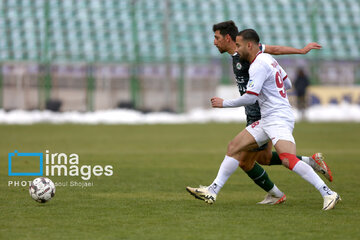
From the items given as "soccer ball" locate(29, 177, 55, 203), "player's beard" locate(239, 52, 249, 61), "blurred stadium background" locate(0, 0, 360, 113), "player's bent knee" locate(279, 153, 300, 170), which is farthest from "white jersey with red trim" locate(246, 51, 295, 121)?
"blurred stadium background" locate(0, 0, 360, 113)

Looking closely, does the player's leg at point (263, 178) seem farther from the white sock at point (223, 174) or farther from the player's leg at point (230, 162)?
the white sock at point (223, 174)

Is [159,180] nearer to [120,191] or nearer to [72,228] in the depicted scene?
[120,191]

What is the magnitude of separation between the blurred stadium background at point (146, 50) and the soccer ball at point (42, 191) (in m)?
22.1

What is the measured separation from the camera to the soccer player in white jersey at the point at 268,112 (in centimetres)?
798

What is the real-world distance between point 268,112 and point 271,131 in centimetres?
24

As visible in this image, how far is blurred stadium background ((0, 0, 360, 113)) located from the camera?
104ft

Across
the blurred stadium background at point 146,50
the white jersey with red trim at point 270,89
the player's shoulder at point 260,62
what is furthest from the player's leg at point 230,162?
the blurred stadium background at point 146,50

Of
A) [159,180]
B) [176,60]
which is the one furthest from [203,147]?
[176,60]

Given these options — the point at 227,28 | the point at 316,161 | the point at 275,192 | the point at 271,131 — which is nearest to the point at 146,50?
the point at 227,28

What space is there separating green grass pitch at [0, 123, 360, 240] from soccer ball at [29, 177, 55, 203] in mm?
106

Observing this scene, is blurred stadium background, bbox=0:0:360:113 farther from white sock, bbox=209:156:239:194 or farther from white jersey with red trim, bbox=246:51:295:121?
white jersey with red trim, bbox=246:51:295:121

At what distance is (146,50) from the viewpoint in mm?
33531

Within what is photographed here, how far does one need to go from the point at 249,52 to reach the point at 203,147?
996 cm

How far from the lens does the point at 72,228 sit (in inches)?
268
